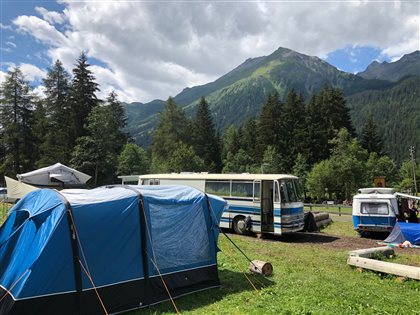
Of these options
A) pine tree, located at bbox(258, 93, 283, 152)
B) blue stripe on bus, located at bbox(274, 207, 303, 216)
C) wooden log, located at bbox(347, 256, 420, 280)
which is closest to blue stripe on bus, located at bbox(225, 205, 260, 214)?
blue stripe on bus, located at bbox(274, 207, 303, 216)

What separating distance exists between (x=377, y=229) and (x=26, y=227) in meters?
15.8

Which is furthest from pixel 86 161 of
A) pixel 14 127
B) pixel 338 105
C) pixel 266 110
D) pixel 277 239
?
pixel 338 105

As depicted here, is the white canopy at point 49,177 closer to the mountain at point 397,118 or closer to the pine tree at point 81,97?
the pine tree at point 81,97

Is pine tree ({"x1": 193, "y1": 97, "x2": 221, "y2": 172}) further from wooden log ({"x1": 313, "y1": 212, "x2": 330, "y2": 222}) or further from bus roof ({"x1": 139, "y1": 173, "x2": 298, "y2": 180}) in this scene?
bus roof ({"x1": 139, "y1": 173, "x2": 298, "y2": 180})

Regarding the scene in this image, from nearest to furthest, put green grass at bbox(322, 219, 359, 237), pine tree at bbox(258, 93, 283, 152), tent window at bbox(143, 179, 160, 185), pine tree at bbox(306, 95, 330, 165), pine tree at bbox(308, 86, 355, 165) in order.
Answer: green grass at bbox(322, 219, 359, 237) → tent window at bbox(143, 179, 160, 185) → pine tree at bbox(306, 95, 330, 165) → pine tree at bbox(308, 86, 355, 165) → pine tree at bbox(258, 93, 283, 152)

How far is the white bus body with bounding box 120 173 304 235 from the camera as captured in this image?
1645cm

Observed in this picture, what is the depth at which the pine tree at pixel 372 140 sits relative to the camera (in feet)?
222

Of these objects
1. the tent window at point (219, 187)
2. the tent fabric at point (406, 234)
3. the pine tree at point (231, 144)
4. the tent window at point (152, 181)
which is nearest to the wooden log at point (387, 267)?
the tent fabric at point (406, 234)

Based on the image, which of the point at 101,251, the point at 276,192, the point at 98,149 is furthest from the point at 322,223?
the point at 98,149

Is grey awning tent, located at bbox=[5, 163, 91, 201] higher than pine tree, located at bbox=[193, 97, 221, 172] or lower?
lower

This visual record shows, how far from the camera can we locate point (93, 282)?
22.9 ft

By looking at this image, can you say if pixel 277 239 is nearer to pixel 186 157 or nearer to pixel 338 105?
pixel 186 157

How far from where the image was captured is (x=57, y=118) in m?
49.9

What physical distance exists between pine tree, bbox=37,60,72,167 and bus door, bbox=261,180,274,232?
35453 millimetres
